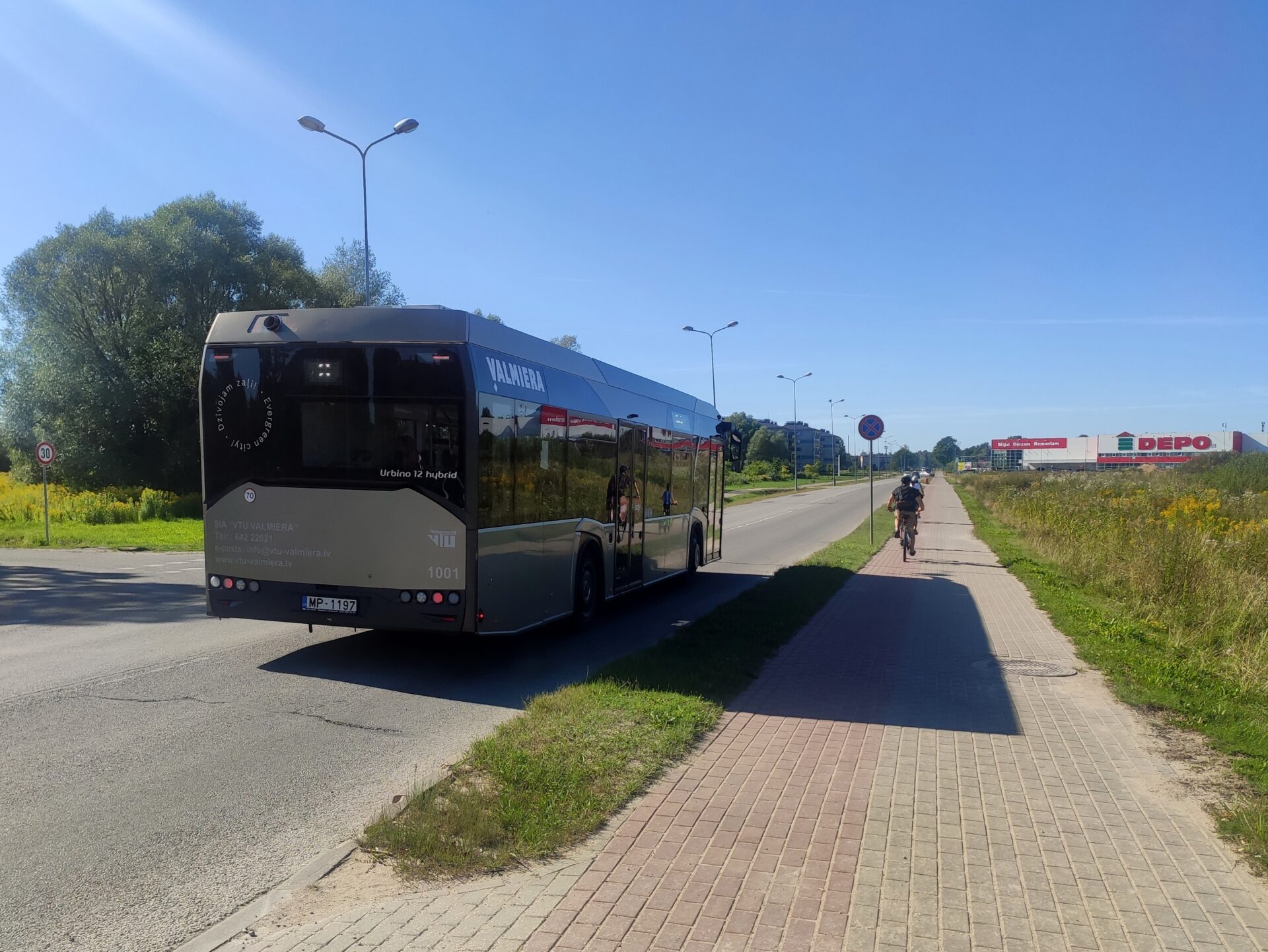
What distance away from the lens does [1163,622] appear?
38.6ft

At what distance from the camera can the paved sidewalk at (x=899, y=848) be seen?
3641 millimetres

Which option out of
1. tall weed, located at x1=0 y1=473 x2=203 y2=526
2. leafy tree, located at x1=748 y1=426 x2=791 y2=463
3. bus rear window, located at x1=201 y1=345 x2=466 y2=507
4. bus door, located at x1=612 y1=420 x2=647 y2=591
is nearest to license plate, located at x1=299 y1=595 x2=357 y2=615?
bus rear window, located at x1=201 y1=345 x2=466 y2=507

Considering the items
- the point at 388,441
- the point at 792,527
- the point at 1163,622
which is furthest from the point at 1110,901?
the point at 792,527

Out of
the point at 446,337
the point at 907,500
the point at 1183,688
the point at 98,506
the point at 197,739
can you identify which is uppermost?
the point at 446,337

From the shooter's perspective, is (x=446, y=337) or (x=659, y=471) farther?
(x=659, y=471)

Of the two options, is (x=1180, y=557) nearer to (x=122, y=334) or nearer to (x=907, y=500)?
(x=907, y=500)

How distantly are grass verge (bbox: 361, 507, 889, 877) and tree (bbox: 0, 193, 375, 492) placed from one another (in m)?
32.8

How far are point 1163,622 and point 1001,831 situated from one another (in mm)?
8441

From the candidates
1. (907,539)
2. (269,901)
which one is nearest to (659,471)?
(907,539)

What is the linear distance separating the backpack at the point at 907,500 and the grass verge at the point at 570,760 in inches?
428

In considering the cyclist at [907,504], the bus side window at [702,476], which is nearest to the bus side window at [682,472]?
the bus side window at [702,476]

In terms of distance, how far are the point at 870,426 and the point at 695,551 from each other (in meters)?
8.08

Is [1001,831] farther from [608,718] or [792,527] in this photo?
[792,527]

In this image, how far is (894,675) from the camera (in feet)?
27.9
